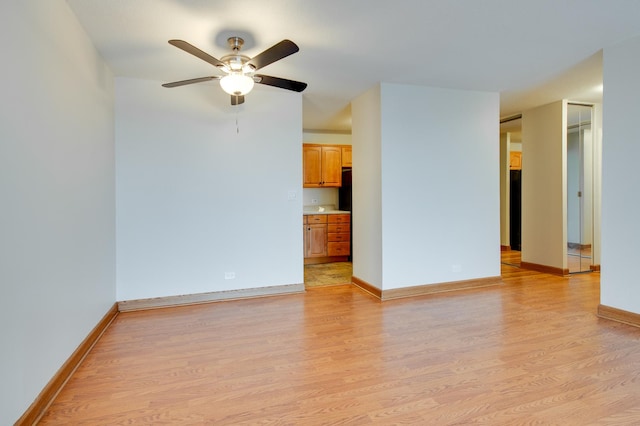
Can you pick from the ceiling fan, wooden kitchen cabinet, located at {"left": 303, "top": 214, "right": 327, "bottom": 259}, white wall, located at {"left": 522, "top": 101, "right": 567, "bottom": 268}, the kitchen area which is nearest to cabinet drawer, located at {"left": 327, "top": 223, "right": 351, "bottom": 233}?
the kitchen area

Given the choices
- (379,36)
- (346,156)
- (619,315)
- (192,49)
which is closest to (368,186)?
(379,36)

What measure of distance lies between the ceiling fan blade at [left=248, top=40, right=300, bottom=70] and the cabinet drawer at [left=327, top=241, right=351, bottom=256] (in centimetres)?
389

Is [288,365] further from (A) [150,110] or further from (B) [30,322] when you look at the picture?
(A) [150,110]

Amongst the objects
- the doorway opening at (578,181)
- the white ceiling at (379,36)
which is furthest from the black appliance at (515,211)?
the white ceiling at (379,36)

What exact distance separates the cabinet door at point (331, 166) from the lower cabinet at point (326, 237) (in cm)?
70

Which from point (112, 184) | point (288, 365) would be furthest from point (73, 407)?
point (112, 184)

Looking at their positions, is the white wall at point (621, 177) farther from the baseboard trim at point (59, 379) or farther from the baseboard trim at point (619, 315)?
the baseboard trim at point (59, 379)

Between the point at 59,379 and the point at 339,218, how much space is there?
455 centimetres

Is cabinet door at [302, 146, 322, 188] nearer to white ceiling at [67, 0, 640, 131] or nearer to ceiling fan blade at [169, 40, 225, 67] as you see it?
white ceiling at [67, 0, 640, 131]

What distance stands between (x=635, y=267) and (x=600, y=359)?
1.09 metres

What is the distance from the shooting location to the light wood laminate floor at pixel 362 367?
1786 millimetres

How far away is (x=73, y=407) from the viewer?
6.11 feet

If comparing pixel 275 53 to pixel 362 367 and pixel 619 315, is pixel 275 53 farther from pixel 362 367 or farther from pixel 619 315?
A: pixel 619 315

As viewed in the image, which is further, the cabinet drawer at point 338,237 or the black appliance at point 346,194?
the black appliance at point 346,194
